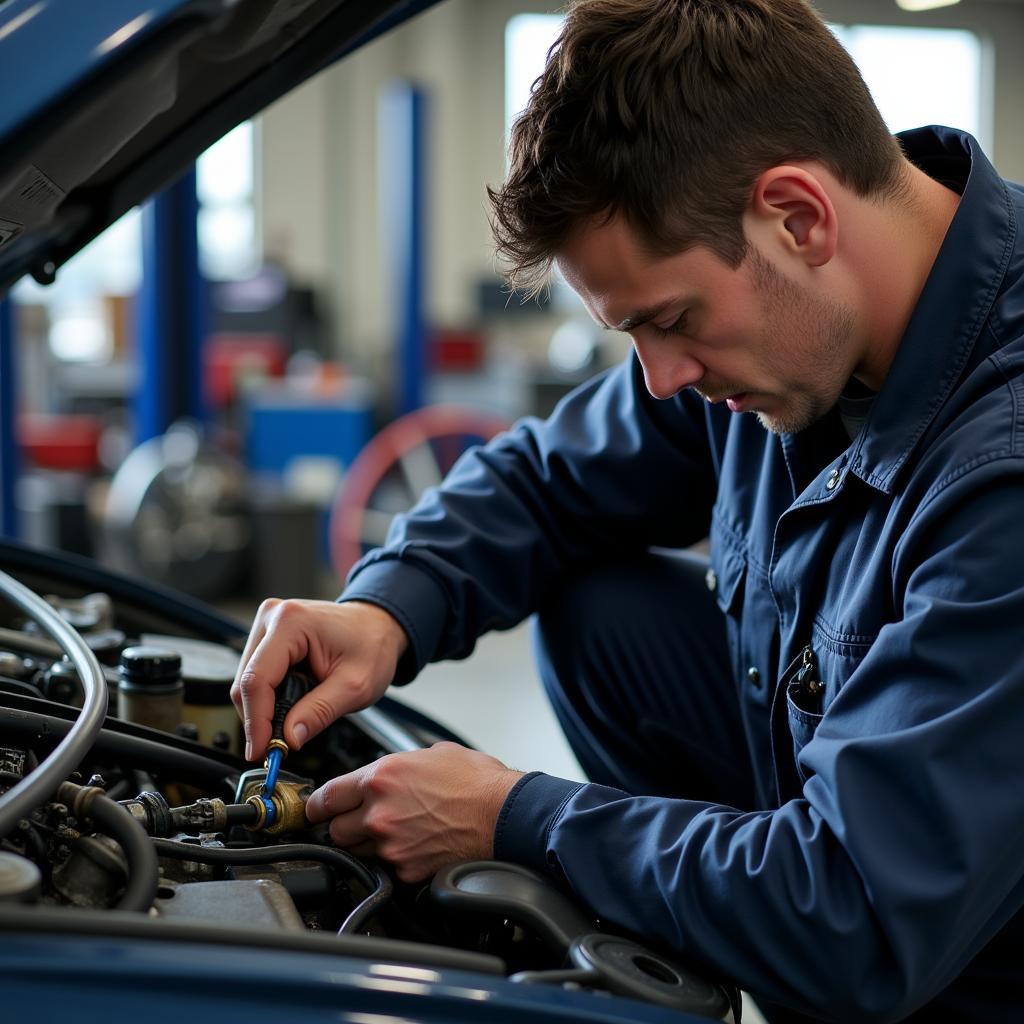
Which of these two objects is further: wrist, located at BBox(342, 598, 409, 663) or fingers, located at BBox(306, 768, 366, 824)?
wrist, located at BBox(342, 598, 409, 663)

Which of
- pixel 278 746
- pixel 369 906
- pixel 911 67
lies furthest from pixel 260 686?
pixel 911 67

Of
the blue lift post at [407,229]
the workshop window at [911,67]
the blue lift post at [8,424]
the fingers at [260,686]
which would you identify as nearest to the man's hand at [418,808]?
the fingers at [260,686]

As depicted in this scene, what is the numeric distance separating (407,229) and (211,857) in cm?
Answer: 512

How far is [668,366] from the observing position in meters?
1.14

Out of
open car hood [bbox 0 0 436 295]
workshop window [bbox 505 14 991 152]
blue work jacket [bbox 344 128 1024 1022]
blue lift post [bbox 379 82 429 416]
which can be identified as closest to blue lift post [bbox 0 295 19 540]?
blue lift post [bbox 379 82 429 416]

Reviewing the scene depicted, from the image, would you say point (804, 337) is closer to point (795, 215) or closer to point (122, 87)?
point (795, 215)

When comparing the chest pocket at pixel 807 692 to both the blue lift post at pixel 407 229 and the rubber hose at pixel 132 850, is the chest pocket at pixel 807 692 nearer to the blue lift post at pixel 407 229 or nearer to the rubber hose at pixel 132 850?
the rubber hose at pixel 132 850

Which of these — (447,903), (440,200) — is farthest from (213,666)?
(440,200)

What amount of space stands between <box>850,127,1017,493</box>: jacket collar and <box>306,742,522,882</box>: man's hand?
1.40ft

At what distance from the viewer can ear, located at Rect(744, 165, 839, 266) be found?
1.05 meters

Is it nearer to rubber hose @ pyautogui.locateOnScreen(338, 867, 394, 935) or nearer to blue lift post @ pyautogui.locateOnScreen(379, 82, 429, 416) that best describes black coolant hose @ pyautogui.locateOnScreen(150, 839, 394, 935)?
rubber hose @ pyautogui.locateOnScreen(338, 867, 394, 935)

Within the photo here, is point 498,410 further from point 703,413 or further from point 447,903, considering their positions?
point 447,903

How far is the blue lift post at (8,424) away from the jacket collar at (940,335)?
3.90 m

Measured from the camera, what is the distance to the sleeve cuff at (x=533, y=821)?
98 centimetres
